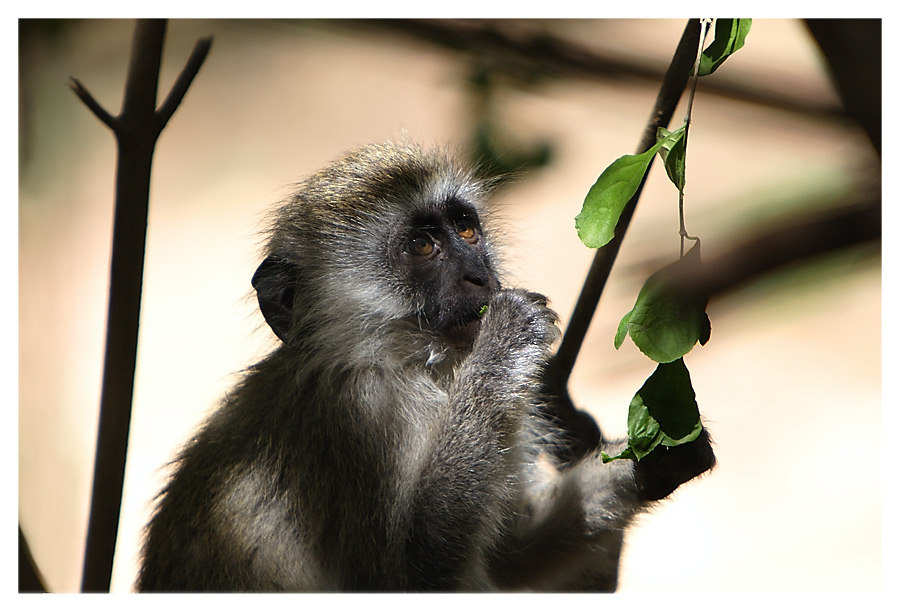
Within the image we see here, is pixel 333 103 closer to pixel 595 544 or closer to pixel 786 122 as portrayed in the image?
pixel 786 122

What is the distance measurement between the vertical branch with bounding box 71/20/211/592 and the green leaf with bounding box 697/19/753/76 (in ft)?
4.12

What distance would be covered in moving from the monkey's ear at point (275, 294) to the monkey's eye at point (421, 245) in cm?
39

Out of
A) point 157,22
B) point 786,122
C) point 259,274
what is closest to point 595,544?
point 259,274

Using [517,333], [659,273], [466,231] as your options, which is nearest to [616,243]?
[517,333]

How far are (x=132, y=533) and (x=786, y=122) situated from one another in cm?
366

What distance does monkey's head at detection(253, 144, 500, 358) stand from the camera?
2.59 metres

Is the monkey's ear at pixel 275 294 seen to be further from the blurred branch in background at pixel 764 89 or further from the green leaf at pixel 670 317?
the green leaf at pixel 670 317

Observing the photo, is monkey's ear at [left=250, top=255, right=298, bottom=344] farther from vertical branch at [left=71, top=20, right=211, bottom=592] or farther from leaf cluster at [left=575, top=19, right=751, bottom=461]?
leaf cluster at [left=575, top=19, right=751, bottom=461]

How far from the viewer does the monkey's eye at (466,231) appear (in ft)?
9.14

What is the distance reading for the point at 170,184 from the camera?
5.34 m

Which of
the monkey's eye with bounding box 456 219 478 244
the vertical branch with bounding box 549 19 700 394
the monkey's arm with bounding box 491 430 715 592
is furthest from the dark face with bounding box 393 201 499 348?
the monkey's arm with bounding box 491 430 715 592

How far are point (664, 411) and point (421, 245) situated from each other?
1.04m

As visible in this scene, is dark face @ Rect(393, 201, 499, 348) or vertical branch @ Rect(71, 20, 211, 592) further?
dark face @ Rect(393, 201, 499, 348)

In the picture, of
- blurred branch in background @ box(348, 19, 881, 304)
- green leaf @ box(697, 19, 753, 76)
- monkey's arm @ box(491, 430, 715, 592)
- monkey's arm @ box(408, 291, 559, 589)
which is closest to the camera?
green leaf @ box(697, 19, 753, 76)
